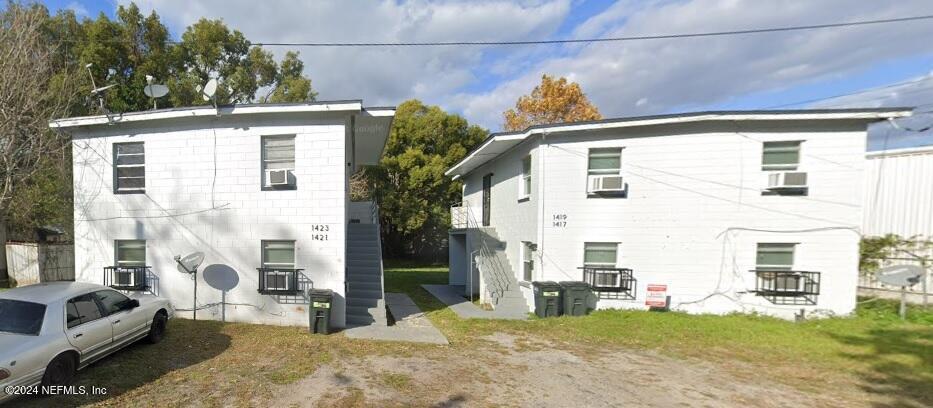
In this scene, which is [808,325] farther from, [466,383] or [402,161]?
[402,161]

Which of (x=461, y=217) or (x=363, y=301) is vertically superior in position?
(x=461, y=217)

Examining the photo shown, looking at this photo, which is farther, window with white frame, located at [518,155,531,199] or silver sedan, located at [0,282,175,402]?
window with white frame, located at [518,155,531,199]

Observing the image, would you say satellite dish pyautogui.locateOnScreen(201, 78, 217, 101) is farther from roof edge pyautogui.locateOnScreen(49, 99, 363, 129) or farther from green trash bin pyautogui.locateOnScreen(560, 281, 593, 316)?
green trash bin pyautogui.locateOnScreen(560, 281, 593, 316)

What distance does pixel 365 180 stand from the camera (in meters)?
24.7

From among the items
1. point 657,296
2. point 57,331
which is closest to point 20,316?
point 57,331

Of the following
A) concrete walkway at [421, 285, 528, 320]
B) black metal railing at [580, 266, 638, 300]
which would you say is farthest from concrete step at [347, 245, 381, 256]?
black metal railing at [580, 266, 638, 300]

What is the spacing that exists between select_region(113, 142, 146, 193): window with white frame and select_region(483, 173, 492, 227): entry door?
35.9 feet

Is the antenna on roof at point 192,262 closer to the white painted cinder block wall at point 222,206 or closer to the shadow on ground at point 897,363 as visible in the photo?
the white painted cinder block wall at point 222,206

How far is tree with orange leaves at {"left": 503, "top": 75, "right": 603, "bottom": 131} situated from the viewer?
26891mm

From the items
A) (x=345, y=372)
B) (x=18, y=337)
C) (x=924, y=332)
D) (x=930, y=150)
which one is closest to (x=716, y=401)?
(x=345, y=372)

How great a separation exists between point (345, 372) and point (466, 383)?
198 centimetres

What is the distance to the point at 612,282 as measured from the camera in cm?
1054

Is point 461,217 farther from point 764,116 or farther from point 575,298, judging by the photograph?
point 764,116

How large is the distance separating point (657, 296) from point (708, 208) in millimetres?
2630
